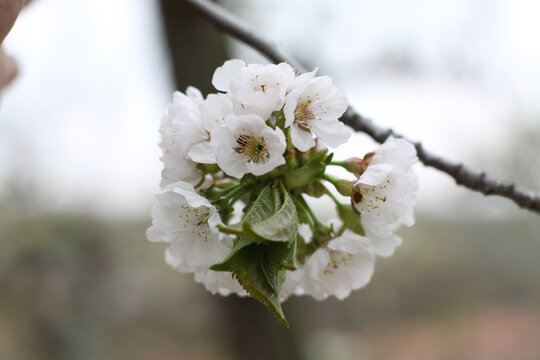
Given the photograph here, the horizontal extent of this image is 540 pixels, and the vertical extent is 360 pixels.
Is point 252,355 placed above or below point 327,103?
below

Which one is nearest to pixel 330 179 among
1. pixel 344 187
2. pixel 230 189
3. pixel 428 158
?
pixel 344 187

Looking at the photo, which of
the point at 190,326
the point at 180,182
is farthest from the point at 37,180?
the point at 180,182

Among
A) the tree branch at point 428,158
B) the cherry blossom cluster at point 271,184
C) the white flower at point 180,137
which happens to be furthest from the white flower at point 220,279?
the tree branch at point 428,158

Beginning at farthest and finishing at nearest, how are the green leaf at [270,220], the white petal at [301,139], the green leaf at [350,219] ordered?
the green leaf at [350,219]
the white petal at [301,139]
the green leaf at [270,220]

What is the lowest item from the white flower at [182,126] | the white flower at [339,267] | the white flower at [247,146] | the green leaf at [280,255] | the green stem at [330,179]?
the white flower at [339,267]

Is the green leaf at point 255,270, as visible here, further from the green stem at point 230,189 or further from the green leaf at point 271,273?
the green stem at point 230,189

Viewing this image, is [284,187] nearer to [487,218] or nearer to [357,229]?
[357,229]

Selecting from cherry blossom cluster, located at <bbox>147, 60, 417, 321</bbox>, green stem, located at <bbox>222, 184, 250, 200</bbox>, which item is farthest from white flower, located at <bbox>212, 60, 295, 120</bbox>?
green stem, located at <bbox>222, 184, 250, 200</bbox>

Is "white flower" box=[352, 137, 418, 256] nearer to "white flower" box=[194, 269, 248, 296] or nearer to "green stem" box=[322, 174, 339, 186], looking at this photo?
"green stem" box=[322, 174, 339, 186]
